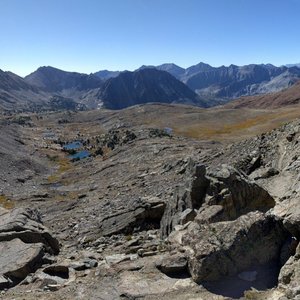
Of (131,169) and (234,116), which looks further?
(234,116)

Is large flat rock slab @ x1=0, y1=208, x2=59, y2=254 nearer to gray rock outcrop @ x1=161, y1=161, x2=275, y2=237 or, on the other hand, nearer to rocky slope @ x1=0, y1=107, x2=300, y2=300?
rocky slope @ x1=0, y1=107, x2=300, y2=300

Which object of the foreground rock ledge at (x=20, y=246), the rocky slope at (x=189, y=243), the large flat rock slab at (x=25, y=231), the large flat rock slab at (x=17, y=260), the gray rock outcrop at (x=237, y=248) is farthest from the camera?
the large flat rock slab at (x=25, y=231)

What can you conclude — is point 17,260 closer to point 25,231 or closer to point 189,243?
point 25,231

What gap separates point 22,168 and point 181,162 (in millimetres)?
46881

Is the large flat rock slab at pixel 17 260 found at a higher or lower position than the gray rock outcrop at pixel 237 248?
lower

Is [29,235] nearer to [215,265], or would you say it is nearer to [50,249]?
[50,249]

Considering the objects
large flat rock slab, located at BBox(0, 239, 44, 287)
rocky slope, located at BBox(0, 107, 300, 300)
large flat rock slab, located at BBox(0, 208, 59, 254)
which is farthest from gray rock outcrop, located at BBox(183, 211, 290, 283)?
large flat rock slab, located at BBox(0, 208, 59, 254)

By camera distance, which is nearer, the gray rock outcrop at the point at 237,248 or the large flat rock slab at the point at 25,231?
the gray rock outcrop at the point at 237,248

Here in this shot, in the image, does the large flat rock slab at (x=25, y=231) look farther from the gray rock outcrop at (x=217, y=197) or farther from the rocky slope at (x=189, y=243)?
the gray rock outcrop at (x=217, y=197)

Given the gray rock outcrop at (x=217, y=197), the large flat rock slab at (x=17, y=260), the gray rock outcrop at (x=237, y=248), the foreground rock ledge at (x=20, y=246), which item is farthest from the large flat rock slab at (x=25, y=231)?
the gray rock outcrop at (x=237, y=248)

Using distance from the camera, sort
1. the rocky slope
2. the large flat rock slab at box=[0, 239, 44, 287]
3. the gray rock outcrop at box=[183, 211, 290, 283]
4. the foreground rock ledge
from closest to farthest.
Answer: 1. the rocky slope
2. the gray rock outcrop at box=[183, 211, 290, 283]
3. the large flat rock slab at box=[0, 239, 44, 287]
4. the foreground rock ledge

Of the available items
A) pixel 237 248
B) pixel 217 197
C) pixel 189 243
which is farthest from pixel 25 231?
pixel 237 248

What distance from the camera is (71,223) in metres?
46.1

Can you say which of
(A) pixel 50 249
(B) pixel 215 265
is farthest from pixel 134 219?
(B) pixel 215 265
